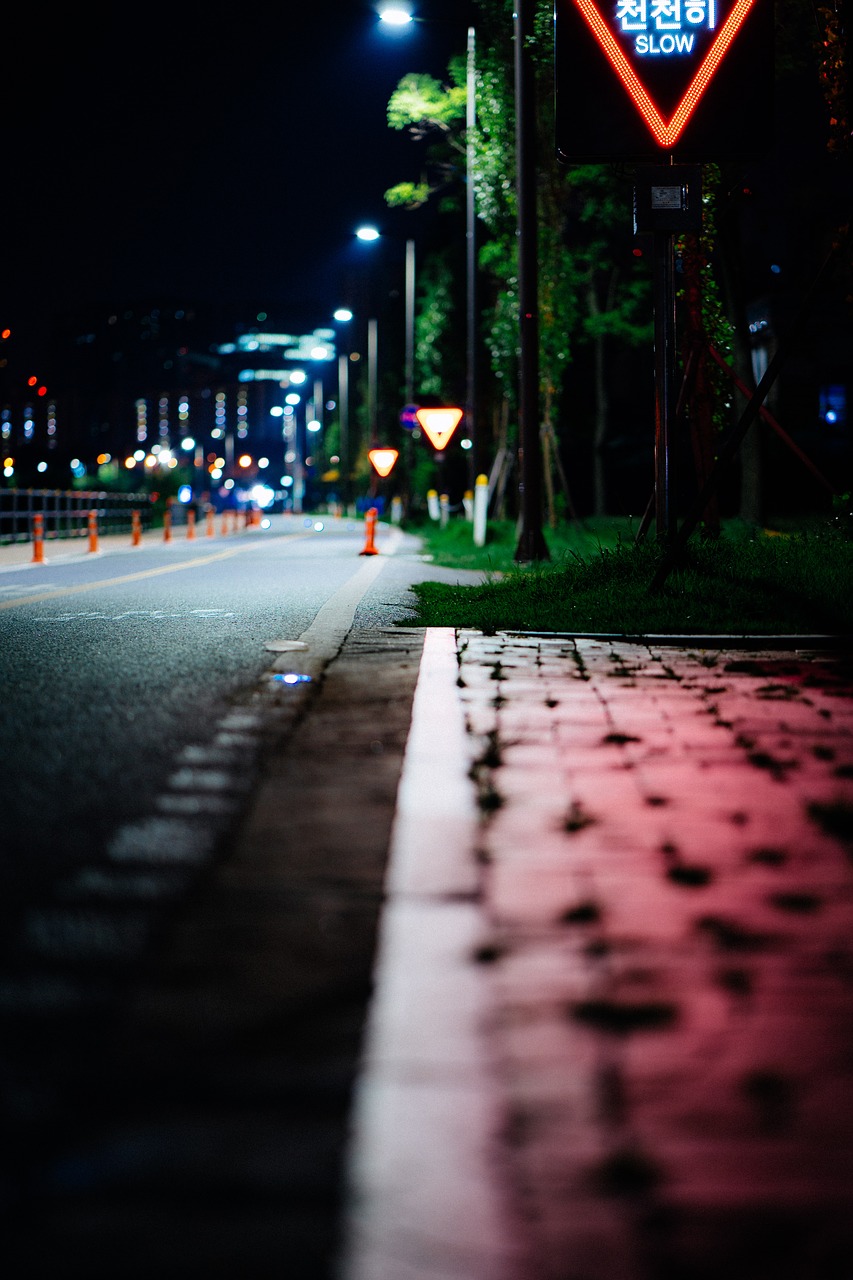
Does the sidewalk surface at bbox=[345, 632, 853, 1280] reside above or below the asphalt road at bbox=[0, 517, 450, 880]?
below

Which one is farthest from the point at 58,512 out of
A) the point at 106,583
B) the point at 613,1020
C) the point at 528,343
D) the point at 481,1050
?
the point at 481,1050

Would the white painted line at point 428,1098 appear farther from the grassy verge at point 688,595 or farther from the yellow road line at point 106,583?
the yellow road line at point 106,583

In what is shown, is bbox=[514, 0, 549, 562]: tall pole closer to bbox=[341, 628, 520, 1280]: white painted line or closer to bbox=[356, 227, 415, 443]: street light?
bbox=[341, 628, 520, 1280]: white painted line

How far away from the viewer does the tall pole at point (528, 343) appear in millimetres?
21000

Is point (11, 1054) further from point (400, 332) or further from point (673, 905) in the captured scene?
point (400, 332)

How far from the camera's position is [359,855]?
5043 millimetres

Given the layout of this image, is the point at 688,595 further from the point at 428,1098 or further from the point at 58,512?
the point at 58,512

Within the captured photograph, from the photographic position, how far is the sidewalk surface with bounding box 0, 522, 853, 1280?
2.60 meters

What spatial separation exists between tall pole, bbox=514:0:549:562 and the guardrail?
14224 millimetres

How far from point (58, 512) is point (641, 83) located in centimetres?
2907

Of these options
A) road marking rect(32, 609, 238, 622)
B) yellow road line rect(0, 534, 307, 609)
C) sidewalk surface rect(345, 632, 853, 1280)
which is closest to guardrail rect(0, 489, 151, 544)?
yellow road line rect(0, 534, 307, 609)

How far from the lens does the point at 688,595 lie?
41.3 ft

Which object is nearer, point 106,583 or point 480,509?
point 106,583

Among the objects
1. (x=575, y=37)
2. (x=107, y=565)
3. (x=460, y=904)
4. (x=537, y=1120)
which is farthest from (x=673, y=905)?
(x=107, y=565)
